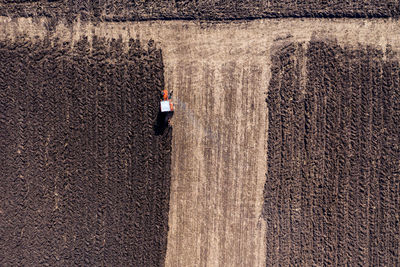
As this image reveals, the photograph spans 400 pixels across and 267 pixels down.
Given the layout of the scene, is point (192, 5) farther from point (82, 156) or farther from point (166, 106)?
point (82, 156)

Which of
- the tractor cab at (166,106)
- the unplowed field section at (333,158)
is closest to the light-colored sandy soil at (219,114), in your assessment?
the tractor cab at (166,106)

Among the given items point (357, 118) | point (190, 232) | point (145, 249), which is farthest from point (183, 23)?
point (145, 249)

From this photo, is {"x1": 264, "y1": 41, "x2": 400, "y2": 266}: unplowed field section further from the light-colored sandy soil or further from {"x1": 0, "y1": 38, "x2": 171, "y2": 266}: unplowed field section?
{"x1": 0, "y1": 38, "x2": 171, "y2": 266}: unplowed field section

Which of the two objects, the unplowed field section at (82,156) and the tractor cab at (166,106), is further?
the unplowed field section at (82,156)

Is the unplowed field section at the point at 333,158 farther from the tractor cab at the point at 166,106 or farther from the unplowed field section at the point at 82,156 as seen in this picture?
the unplowed field section at the point at 82,156

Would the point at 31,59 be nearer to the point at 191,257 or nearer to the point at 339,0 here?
the point at 191,257

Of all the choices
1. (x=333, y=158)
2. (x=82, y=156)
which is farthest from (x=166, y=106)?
(x=333, y=158)
